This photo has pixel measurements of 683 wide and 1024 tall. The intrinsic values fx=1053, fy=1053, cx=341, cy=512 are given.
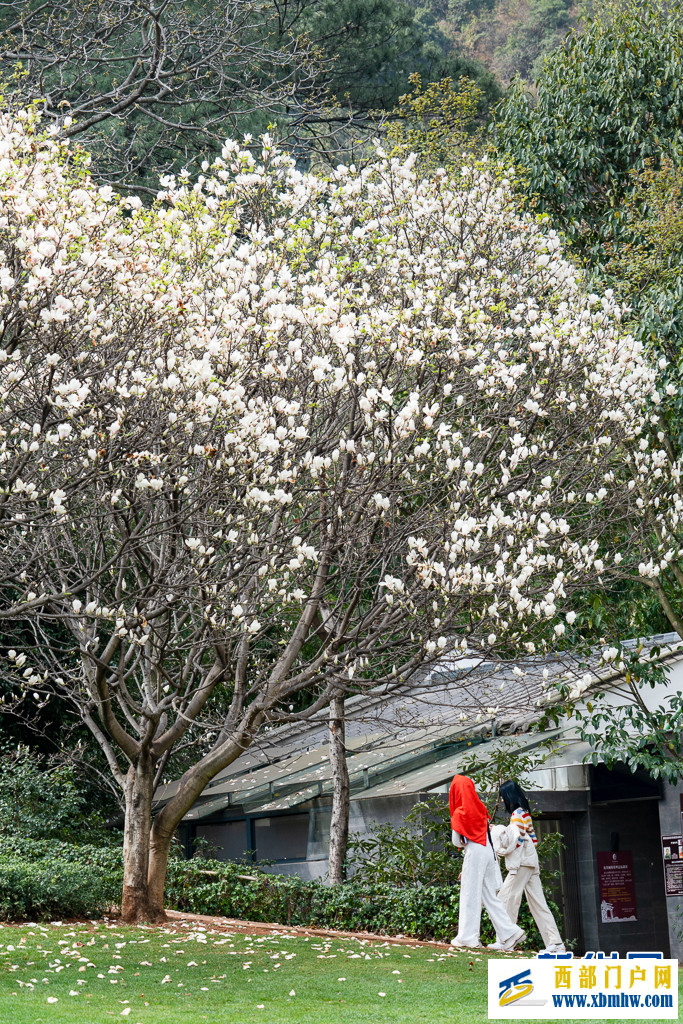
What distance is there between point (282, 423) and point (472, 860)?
14.2ft

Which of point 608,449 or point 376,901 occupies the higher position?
point 608,449

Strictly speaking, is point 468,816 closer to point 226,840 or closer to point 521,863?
point 521,863

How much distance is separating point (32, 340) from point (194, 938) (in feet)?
19.9

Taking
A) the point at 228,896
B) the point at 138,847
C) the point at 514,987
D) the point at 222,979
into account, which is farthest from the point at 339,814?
the point at 514,987

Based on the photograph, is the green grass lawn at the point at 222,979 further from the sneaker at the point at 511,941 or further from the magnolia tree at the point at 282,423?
the magnolia tree at the point at 282,423

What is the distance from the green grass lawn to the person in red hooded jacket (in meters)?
0.38

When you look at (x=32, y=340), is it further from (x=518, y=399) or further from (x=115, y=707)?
(x=115, y=707)

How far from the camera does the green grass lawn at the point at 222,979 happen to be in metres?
7.09

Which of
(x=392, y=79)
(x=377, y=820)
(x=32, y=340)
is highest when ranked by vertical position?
(x=392, y=79)

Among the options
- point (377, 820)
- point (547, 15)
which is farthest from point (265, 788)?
point (547, 15)

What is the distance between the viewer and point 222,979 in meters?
8.56

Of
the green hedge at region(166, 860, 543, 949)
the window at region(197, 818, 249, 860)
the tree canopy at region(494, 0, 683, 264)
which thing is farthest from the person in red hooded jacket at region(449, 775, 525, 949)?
the tree canopy at region(494, 0, 683, 264)

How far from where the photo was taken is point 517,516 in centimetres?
985

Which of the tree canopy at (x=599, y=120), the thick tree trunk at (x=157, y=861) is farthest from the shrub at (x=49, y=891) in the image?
the tree canopy at (x=599, y=120)
